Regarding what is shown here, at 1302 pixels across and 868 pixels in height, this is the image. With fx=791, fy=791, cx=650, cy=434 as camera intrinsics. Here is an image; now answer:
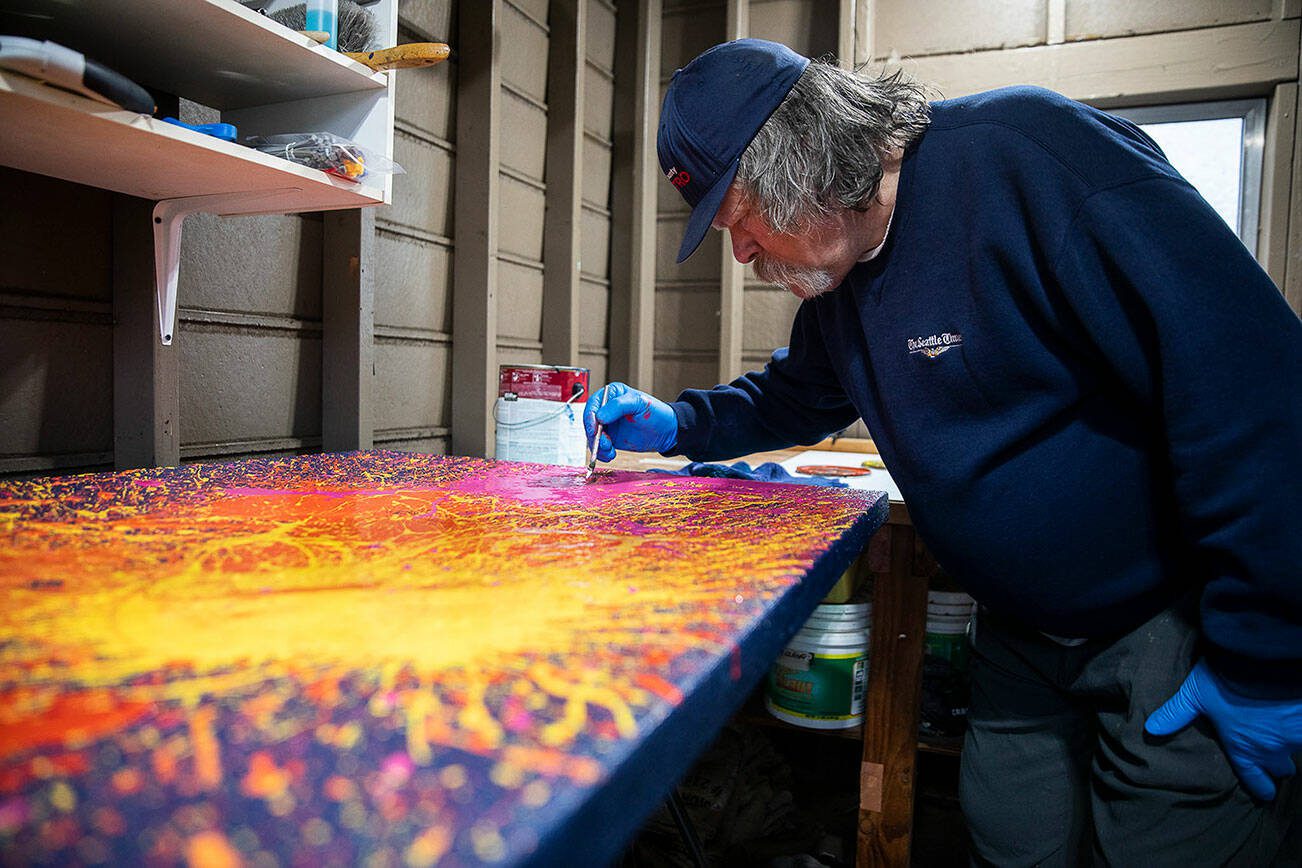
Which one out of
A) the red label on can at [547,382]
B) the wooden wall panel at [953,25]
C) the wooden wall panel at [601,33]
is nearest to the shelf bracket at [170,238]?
the red label on can at [547,382]

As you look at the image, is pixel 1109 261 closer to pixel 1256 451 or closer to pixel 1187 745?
pixel 1256 451

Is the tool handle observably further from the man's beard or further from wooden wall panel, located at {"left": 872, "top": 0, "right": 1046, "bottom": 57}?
wooden wall panel, located at {"left": 872, "top": 0, "right": 1046, "bottom": 57}

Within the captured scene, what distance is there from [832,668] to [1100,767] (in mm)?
583

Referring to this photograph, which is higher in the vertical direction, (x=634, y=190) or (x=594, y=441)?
(x=634, y=190)

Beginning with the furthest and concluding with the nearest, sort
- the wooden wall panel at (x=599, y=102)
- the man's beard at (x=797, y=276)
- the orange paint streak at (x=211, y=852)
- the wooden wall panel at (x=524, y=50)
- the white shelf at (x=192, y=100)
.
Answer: the wooden wall panel at (x=599, y=102), the wooden wall panel at (x=524, y=50), the man's beard at (x=797, y=276), the white shelf at (x=192, y=100), the orange paint streak at (x=211, y=852)

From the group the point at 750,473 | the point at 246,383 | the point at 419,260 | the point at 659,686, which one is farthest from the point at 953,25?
the point at 659,686

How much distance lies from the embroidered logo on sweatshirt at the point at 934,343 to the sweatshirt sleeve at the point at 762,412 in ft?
1.29

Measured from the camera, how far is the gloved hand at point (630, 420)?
145cm

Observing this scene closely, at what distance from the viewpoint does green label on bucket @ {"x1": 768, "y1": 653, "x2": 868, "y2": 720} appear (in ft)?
5.27

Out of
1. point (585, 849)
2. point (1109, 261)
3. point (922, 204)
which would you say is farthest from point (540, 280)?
point (585, 849)

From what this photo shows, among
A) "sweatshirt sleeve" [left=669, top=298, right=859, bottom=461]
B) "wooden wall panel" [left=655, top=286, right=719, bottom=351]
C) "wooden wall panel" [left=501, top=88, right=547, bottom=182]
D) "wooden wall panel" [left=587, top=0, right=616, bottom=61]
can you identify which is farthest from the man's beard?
"wooden wall panel" [left=587, top=0, right=616, bottom=61]

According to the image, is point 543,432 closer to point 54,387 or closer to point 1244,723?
point 54,387

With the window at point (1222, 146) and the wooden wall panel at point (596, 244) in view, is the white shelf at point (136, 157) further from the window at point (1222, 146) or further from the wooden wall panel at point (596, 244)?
the window at point (1222, 146)

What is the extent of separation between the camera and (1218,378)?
2.70ft
